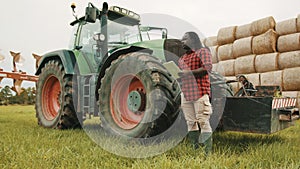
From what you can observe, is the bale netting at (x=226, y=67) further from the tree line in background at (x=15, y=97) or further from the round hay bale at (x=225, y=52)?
the tree line in background at (x=15, y=97)

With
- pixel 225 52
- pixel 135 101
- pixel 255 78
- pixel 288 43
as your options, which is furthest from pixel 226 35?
pixel 135 101

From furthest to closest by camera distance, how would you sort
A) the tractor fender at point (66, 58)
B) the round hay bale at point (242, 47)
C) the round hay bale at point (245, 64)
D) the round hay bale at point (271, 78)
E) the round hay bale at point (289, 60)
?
the round hay bale at point (242, 47), the round hay bale at point (245, 64), the round hay bale at point (271, 78), the round hay bale at point (289, 60), the tractor fender at point (66, 58)

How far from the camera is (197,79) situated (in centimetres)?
314

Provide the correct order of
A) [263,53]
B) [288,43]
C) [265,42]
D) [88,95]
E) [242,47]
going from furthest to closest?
[242,47] < [263,53] < [265,42] < [288,43] < [88,95]

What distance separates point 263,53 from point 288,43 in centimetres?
87

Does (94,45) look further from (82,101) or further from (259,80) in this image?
(259,80)

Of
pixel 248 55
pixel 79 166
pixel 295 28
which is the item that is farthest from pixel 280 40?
pixel 79 166

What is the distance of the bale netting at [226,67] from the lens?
9336 mm

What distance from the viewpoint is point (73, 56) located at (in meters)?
5.28

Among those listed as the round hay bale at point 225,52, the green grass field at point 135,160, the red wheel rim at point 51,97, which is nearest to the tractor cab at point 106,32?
the red wheel rim at point 51,97

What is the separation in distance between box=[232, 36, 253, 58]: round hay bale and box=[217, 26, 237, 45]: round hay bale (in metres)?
0.29

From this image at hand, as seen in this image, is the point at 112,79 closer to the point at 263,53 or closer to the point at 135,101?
the point at 135,101

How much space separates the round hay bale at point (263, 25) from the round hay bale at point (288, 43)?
517mm

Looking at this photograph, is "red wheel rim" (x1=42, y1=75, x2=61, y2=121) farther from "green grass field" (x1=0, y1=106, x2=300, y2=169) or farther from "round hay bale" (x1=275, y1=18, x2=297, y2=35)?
"round hay bale" (x1=275, y1=18, x2=297, y2=35)
